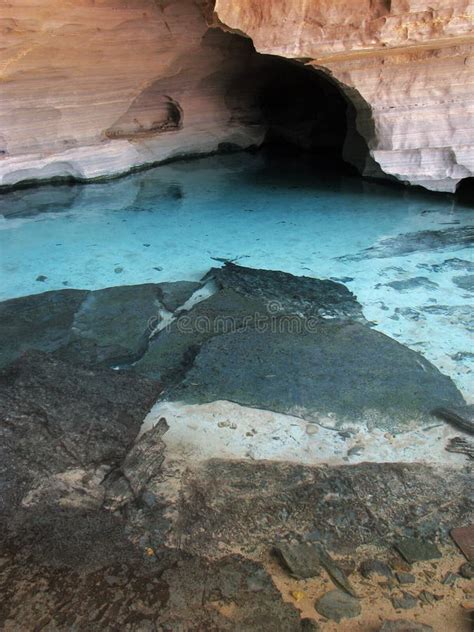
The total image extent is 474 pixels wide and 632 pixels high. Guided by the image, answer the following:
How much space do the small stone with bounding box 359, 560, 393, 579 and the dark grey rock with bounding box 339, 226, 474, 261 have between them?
2564 mm

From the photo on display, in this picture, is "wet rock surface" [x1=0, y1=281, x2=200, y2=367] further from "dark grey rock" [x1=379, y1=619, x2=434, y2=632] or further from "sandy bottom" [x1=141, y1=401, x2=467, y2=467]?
"dark grey rock" [x1=379, y1=619, x2=434, y2=632]

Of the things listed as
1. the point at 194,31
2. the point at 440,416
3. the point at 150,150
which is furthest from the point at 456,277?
the point at 150,150

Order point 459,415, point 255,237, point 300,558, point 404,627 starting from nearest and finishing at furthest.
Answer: point 404,627 < point 300,558 < point 459,415 < point 255,237

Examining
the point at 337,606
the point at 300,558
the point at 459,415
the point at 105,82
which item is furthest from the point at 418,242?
the point at 105,82

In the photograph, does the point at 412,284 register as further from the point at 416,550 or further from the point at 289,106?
the point at 289,106

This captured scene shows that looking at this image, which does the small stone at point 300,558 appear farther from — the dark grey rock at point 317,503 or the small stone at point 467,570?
the small stone at point 467,570

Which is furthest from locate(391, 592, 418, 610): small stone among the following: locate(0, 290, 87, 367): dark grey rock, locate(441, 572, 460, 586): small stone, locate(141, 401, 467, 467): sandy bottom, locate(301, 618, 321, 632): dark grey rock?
locate(0, 290, 87, 367): dark grey rock

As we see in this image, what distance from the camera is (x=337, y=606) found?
147 cm

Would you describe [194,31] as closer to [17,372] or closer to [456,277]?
[456,277]

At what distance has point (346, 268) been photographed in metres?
3.74

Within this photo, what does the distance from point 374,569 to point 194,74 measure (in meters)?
6.59

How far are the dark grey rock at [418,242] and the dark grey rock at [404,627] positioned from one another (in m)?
2.76

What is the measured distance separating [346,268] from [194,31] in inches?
144

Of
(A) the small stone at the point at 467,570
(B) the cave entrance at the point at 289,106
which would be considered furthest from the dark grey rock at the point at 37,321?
(B) the cave entrance at the point at 289,106
